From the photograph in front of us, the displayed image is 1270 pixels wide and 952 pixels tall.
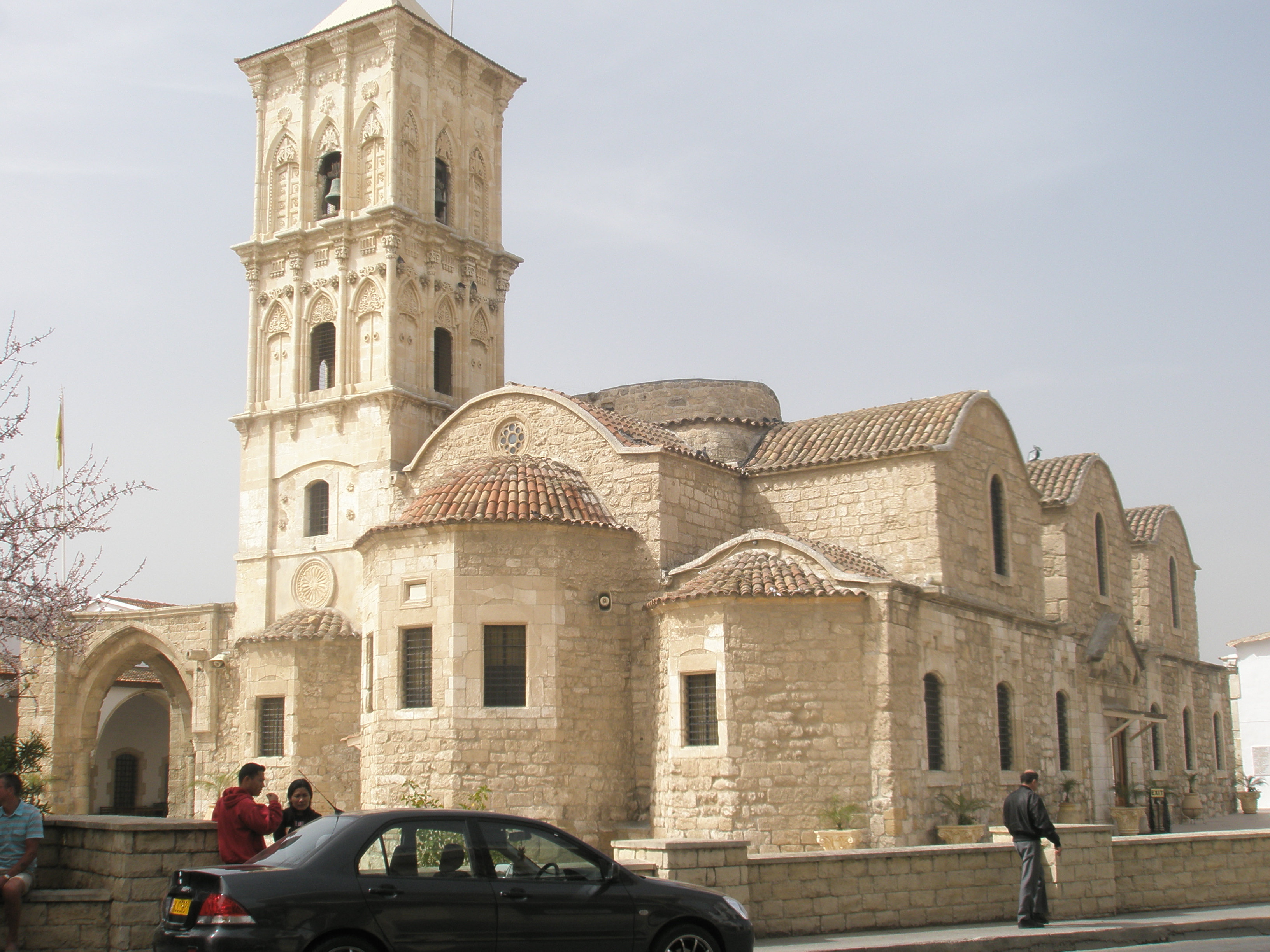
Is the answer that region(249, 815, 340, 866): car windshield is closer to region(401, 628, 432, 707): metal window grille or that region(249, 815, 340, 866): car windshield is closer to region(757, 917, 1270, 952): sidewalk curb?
region(757, 917, 1270, 952): sidewalk curb

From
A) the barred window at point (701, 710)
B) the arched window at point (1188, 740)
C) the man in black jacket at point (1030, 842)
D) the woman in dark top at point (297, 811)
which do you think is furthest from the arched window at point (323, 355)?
the arched window at point (1188, 740)

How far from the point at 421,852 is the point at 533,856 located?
716 millimetres

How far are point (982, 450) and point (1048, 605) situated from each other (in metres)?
4.45

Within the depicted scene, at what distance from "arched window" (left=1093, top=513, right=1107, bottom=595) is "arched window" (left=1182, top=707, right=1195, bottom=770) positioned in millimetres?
4999

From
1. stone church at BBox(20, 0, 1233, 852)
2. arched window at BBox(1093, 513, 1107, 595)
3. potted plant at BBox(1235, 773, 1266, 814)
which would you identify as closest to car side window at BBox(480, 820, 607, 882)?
stone church at BBox(20, 0, 1233, 852)

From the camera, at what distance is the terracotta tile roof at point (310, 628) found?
20.6 metres

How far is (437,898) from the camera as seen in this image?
7.30 metres

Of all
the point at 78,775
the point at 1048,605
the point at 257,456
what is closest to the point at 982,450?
the point at 1048,605

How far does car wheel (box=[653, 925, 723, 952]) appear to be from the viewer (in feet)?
25.8

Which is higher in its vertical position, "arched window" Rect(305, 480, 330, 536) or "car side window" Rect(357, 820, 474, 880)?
"arched window" Rect(305, 480, 330, 536)

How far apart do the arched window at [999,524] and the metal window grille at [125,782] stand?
2341cm

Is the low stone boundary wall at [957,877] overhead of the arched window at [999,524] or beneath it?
beneath

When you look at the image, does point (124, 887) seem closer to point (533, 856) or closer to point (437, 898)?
point (437, 898)

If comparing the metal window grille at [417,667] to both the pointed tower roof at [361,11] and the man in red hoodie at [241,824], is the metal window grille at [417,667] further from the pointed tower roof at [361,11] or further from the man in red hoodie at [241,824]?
the pointed tower roof at [361,11]
